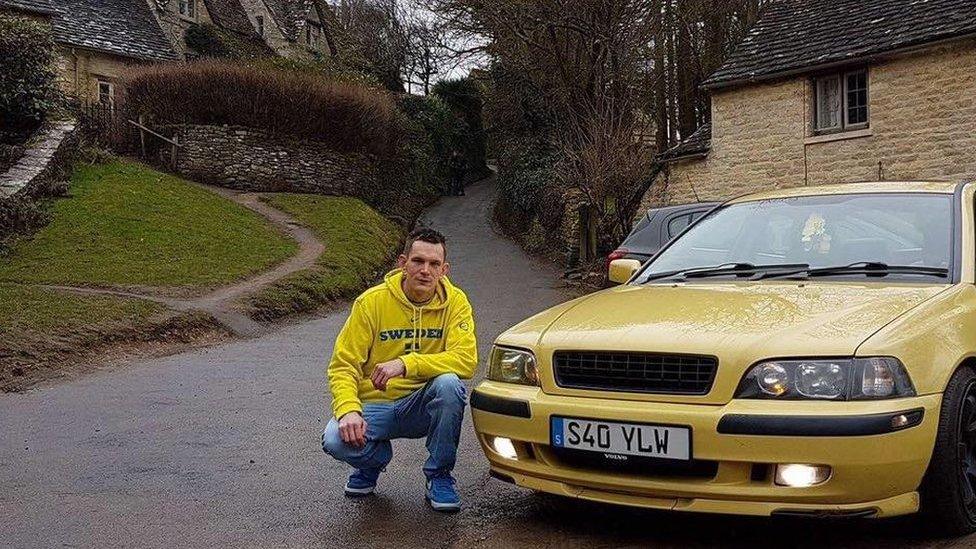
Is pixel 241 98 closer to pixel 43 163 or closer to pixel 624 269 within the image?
pixel 43 163

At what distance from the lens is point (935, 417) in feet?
12.4

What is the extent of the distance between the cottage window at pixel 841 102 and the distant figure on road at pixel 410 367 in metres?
16.7

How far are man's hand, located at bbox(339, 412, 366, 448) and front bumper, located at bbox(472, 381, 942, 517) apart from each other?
109 centimetres

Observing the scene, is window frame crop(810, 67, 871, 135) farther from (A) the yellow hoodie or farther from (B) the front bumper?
(B) the front bumper

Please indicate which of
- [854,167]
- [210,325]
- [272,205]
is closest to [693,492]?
[210,325]

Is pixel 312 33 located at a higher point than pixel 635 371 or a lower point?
higher

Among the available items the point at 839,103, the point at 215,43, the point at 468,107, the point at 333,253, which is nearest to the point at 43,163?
the point at 333,253

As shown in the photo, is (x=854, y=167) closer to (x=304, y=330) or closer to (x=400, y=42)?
(x=304, y=330)

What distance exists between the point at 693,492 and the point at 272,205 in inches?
898

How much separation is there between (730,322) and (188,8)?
44137 mm

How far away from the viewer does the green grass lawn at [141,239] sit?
50.3 ft

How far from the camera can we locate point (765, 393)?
375 centimetres

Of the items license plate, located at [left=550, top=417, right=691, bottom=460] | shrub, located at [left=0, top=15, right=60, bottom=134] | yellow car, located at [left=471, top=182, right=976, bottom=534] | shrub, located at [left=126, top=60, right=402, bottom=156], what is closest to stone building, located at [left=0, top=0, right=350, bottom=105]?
shrub, located at [left=126, top=60, right=402, bottom=156]

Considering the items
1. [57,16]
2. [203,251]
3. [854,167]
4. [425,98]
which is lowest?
[203,251]
